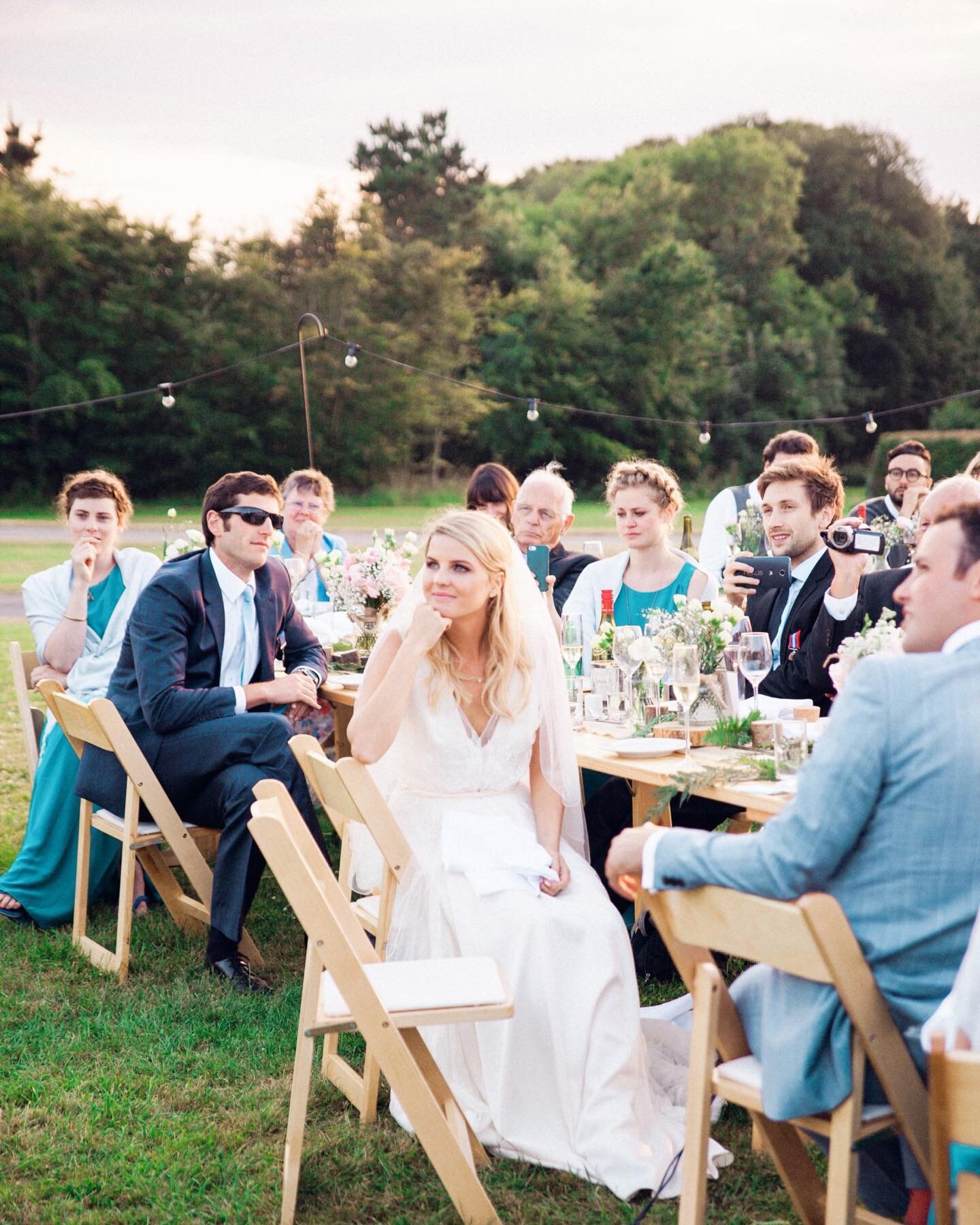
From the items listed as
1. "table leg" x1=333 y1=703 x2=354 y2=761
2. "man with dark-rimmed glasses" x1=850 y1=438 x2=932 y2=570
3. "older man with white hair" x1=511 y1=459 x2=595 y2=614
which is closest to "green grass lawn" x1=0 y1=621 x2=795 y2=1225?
"table leg" x1=333 y1=703 x2=354 y2=761

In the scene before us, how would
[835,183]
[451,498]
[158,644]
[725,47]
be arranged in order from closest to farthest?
1. [158,644]
2. [451,498]
3. [725,47]
4. [835,183]

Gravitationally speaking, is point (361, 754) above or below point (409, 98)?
below

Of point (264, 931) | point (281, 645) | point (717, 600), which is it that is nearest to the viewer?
point (717, 600)

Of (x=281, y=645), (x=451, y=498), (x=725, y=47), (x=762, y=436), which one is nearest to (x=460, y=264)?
(x=451, y=498)

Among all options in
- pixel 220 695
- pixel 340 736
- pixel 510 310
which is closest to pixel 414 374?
pixel 510 310

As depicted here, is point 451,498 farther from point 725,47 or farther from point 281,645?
point 281,645

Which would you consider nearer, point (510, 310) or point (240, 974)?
point (240, 974)

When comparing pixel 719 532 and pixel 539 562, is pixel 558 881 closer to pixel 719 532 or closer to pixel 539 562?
pixel 539 562

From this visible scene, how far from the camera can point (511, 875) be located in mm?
3467

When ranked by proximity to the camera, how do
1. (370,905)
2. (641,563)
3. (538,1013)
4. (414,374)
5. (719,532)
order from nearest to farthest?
(538,1013)
(370,905)
(641,563)
(719,532)
(414,374)

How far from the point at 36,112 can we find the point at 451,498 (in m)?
16.3

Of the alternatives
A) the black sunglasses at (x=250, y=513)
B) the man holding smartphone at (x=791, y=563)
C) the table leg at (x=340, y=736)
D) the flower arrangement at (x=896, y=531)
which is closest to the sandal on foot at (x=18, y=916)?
the table leg at (x=340, y=736)

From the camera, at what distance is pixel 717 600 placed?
4.23 metres

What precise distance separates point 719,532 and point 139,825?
4490 millimetres
